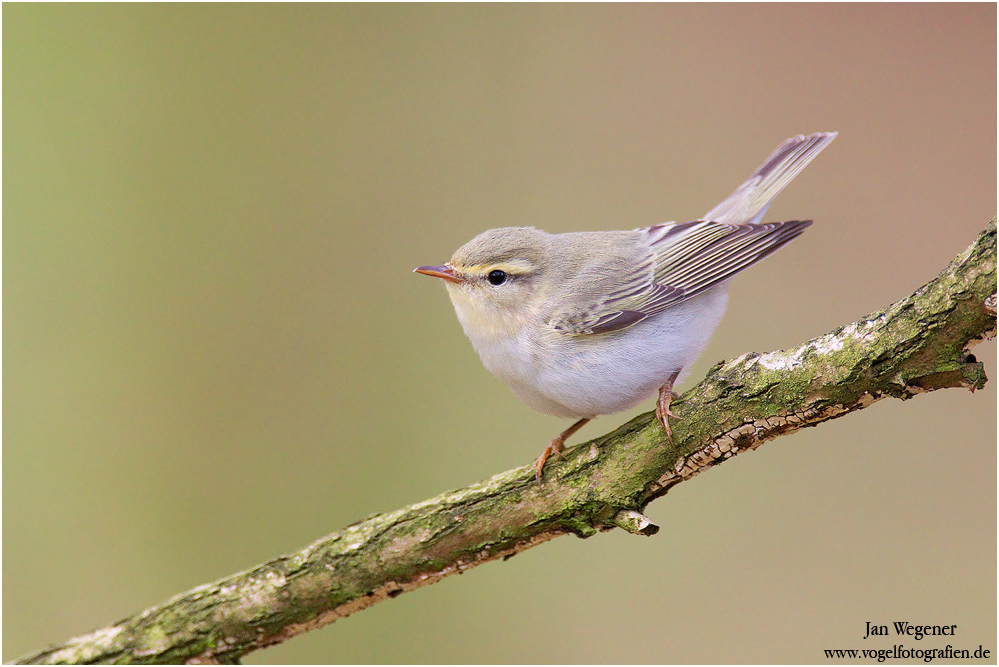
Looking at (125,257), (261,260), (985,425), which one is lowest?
(985,425)

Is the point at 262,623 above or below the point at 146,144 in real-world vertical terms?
below

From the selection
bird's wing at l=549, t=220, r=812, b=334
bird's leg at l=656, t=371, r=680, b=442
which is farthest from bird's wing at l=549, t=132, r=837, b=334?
bird's leg at l=656, t=371, r=680, b=442

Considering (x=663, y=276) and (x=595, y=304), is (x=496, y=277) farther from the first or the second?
(x=663, y=276)

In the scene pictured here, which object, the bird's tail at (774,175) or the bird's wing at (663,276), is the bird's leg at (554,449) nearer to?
the bird's wing at (663,276)

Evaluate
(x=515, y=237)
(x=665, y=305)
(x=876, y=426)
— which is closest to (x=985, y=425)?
(x=876, y=426)

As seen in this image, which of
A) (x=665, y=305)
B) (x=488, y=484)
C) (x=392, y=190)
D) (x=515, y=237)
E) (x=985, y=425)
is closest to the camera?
(x=488, y=484)

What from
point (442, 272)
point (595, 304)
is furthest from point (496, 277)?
point (595, 304)

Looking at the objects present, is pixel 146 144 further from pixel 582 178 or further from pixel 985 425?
pixel 985 425

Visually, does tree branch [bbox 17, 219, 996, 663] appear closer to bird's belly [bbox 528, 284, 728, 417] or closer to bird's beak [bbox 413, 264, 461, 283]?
bird's belly [bbox 528, 284, 728, 417]
